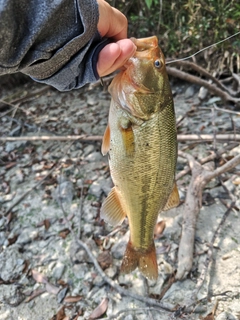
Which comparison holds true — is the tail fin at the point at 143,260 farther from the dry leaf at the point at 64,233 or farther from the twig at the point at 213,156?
the twig at the point at 213,156

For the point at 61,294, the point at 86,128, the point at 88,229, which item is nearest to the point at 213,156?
the point at 88,229

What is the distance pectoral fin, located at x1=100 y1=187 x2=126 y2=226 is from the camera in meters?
2.17

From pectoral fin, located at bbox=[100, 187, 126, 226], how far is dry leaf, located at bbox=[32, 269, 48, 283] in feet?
4.38

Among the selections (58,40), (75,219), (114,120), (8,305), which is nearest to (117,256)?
(75,219)

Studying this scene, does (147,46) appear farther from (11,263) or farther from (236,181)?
(11,263)

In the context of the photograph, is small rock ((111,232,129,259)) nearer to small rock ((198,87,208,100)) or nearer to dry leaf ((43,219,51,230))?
dry leaf ((43,219,51,230))

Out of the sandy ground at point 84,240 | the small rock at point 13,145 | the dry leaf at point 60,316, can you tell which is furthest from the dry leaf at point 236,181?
the small rock at point 13,145

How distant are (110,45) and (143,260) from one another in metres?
1.47

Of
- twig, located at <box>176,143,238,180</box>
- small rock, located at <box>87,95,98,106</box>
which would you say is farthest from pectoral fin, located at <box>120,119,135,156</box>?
small rock, located at <box>87,95,98,106</box>

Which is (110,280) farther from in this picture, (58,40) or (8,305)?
(58,40)

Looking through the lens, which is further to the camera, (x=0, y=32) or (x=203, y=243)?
(x=203, y=243)

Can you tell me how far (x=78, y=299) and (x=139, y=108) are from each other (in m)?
1.87

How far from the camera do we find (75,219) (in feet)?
12.0

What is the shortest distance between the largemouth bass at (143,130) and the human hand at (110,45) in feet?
0.63
